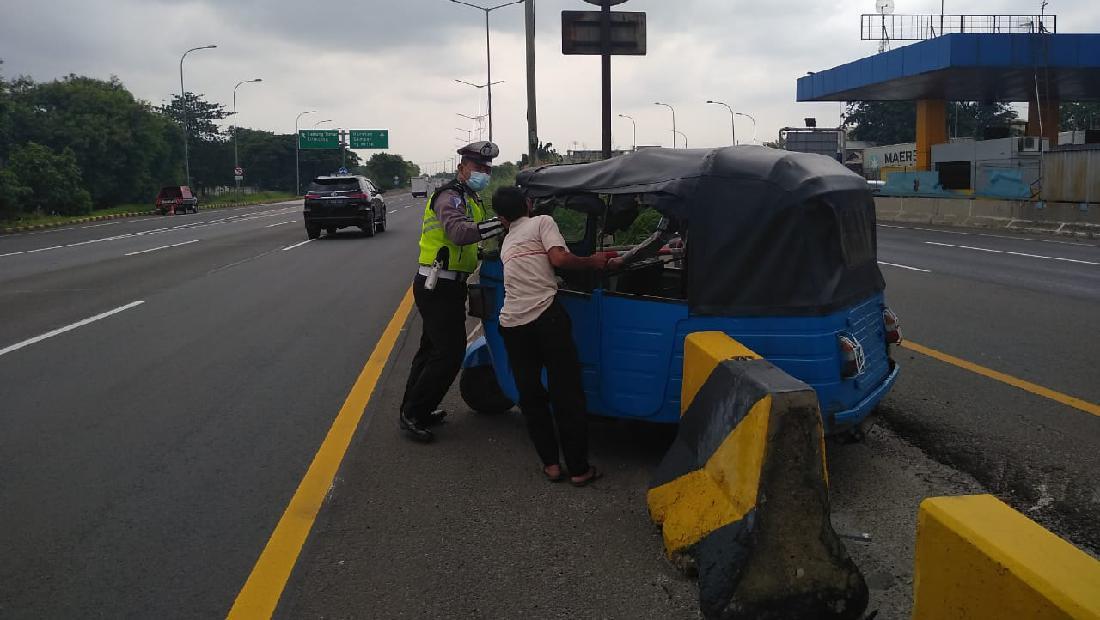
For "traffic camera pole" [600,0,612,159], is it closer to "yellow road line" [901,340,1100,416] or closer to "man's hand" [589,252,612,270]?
"yellow road line" [901,340,1100,416]

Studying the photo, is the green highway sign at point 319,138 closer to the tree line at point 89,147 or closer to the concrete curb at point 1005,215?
the tree line at point 89,147

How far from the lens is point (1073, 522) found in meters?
4.11

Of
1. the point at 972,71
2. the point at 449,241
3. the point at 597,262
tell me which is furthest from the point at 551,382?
the point at 972,71

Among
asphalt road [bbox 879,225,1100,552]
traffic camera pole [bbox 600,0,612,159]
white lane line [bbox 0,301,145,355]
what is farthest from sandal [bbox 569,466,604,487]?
traffic camera pole [bbox 600,0,612,159]

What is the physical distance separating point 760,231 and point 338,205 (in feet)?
72.8

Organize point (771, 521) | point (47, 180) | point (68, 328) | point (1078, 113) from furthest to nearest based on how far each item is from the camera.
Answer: point (1078, 113)
point (47, 180)
point (68, 328)
point (771, 521)

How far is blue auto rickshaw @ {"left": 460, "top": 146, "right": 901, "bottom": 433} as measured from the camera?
4.46 m

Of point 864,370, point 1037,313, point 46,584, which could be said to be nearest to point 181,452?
point 46,584

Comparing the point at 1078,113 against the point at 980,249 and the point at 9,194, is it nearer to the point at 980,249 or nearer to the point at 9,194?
the point at 980,249

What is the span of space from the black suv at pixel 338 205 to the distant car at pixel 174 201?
27018 millimetres

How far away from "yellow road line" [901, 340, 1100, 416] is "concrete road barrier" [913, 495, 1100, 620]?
13.3ft

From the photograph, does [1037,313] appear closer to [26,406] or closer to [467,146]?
[467,146]

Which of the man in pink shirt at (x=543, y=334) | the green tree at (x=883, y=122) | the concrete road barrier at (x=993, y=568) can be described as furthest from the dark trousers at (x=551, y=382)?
the green tree at (x=883, y=122)

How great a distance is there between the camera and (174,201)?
49.5 m
